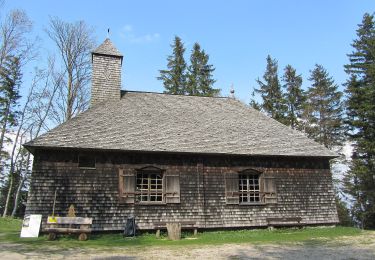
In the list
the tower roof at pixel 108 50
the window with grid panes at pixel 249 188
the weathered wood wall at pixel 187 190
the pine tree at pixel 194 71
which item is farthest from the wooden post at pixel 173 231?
the pine tree at pixel 194 71

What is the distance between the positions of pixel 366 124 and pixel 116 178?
2036cm

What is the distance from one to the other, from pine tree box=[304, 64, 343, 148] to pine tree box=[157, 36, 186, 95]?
12.5 m

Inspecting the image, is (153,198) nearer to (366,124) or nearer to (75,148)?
(75,148)

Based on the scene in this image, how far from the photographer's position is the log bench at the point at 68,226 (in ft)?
42.0

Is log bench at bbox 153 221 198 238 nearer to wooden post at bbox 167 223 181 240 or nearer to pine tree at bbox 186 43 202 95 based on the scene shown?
wooden post at bbox 167 223 181 240

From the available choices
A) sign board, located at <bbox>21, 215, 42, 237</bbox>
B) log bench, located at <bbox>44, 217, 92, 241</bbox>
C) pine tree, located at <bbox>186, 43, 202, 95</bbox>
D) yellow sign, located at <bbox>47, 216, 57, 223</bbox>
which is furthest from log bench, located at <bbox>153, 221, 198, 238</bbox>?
pine tree, located at <bbox>186, 43, 202, 95</bbox>

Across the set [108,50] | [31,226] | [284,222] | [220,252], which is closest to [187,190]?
[284,222]

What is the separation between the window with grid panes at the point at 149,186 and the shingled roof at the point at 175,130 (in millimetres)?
1240

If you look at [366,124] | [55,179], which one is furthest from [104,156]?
[366,124]

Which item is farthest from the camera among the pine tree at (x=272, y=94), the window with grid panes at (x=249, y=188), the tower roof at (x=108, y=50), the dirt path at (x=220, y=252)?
the pine tree at (x=272, y=94)

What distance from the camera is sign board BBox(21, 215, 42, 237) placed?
13250mm

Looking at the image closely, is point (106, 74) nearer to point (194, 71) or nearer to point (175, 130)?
point (175, 130)

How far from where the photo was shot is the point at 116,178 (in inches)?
586

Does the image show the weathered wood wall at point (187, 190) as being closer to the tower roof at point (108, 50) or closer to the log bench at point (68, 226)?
the log bench at point (68, 226)
